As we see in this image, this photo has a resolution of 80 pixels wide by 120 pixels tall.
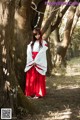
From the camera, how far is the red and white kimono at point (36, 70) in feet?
33.7

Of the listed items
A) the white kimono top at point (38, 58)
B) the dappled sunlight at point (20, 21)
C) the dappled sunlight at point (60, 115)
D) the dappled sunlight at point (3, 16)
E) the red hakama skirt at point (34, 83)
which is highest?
the dappled sunlight at point (20, 21)

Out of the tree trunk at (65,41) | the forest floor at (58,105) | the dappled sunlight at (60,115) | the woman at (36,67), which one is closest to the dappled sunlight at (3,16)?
the forest floor at (58,105)

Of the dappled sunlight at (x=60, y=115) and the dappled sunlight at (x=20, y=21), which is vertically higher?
the dappled sunlight at (x=20, y=21)

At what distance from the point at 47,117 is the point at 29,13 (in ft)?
11.8

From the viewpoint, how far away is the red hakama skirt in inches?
408

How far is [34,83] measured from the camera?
1052 cm

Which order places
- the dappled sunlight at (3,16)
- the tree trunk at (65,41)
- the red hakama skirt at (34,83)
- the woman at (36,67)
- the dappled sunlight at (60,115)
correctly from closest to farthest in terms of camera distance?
the dappled sunlight at (3,16), the dappled sunlight at (60,115), the woman at (36,67), the red hakama skirt at (34,83), the tree trunk at (65,41)

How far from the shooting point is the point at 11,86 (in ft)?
23.4

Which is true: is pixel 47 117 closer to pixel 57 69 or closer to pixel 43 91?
pixel 43 91

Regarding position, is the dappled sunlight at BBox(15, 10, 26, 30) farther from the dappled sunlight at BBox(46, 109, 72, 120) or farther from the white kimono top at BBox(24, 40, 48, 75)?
the dappled sunlight at BBox(46, 109, 72, 120)

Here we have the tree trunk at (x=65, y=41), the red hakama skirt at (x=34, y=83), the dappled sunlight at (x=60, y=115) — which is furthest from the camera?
the tree trunk at (x=65, y=41)

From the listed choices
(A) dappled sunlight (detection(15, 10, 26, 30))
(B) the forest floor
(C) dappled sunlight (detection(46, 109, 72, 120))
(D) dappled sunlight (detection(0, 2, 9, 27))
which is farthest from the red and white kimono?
(D) dappled sunlight (detection(0, 2, 9, 27))

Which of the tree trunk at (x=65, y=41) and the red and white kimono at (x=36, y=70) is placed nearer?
the red and white kimono at (x=36, y=70)

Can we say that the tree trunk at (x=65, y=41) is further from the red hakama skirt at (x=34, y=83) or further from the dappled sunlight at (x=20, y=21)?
the red hakama skirt at (x=34, y=83)
